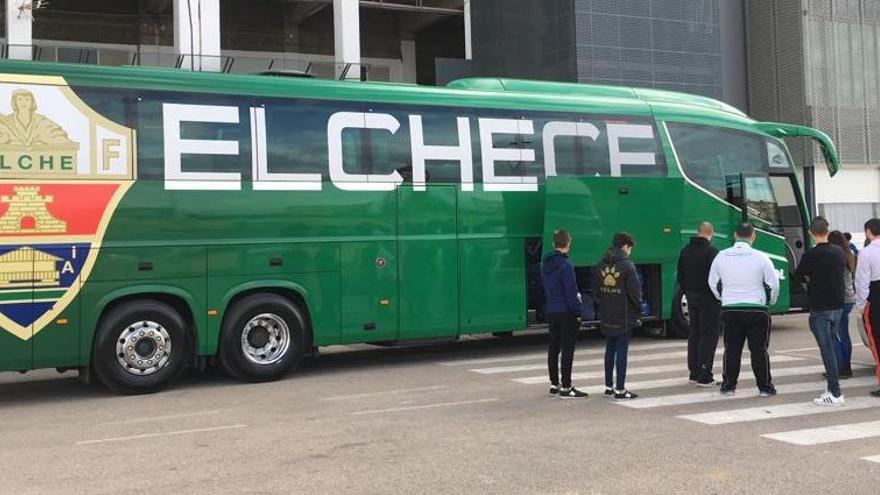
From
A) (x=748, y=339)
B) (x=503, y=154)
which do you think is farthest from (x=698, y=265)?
(x=503, y=154)

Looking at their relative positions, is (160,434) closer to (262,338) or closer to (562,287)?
(262,338)

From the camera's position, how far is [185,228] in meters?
10.1

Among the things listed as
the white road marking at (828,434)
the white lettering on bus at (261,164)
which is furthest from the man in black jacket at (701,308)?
the white lettering on bus at (261,164)

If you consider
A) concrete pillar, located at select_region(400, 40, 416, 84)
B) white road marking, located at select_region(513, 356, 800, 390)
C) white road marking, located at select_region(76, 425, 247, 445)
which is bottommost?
white road marking, located at select_region(76, 425, 247, 445)

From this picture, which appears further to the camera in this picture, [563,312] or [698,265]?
[698,265]

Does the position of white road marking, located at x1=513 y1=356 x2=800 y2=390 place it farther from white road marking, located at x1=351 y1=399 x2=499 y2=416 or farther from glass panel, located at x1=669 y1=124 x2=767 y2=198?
glass panel, located at x1=669 y1=124 x2=767 y2=198

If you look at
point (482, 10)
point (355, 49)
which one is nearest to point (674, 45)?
point (482, 10)

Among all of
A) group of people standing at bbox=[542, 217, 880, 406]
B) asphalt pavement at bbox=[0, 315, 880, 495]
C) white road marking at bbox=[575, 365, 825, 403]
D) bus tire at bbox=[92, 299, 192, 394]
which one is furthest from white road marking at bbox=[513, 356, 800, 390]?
bus tire at bbox=[92, 299, 192, 394]

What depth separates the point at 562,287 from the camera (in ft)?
29.7

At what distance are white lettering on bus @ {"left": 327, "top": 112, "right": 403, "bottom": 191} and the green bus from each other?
0.02m

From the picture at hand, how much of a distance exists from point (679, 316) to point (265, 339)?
687 cm

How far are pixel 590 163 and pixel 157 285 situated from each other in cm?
647

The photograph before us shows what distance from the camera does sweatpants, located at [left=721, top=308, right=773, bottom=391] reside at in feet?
29.0

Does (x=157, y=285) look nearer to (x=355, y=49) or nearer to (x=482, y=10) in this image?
(x=355, y=49)
